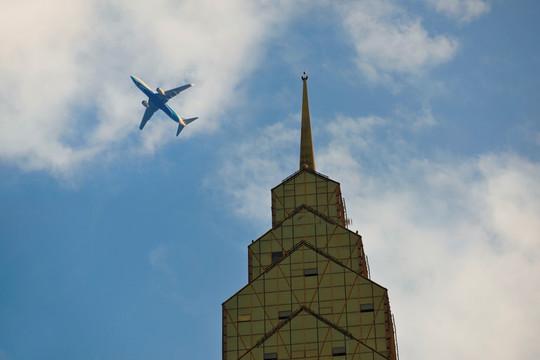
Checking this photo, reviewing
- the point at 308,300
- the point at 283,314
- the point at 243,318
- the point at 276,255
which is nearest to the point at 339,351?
the point at 283,314

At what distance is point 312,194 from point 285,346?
4958 centimetres

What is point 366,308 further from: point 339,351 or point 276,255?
point 276,255

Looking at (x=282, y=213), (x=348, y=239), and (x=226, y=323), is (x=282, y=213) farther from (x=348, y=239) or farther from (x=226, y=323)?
(x=226, y=323)

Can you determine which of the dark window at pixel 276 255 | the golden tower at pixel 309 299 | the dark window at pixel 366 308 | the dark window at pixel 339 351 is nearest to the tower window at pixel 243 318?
the golden tower at pixel 309 299

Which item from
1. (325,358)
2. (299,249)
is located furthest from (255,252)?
(325,358)

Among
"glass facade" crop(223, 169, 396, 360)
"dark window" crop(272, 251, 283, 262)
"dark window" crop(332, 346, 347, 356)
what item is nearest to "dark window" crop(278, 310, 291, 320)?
"glass facade" crop(223, 169, 396, 360)

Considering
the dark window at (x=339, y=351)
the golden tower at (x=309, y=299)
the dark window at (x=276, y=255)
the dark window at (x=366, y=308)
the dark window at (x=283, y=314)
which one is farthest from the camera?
the dark window at (x=276, y=255)

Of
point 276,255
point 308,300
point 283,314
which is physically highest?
point 276,255

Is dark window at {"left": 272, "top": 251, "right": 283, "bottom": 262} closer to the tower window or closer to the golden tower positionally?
the golden tower

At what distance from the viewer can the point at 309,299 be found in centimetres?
16975

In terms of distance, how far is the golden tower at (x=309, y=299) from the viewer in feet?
497

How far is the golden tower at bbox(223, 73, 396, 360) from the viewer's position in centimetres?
15162

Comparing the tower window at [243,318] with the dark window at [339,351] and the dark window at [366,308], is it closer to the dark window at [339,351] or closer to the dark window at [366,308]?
the dark window at [366,308]

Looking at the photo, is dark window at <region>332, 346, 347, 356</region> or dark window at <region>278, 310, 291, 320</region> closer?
dark window at <region>332, 346, 347, 356</region>
